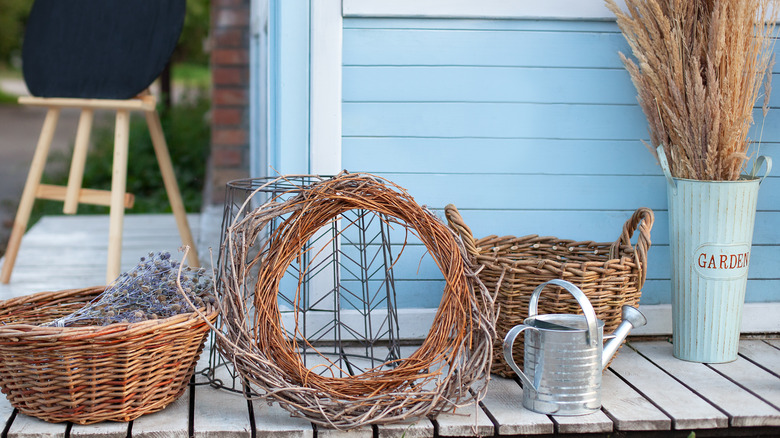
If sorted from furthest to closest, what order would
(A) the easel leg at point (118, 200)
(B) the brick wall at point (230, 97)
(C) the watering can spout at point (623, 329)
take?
1. (B) the brick wall at point (230, 97)
2. (A) the easel leg at point (118, 200)
3. (C) the watering can spout at point (623, 329)

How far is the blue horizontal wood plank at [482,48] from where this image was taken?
2250 mm

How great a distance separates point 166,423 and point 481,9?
4.55ft

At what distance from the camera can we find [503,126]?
2.31 meters

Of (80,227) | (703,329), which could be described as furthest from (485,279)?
(80,227)

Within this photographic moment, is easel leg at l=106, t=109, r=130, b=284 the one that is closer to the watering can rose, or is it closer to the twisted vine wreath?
the twisted vine wreath

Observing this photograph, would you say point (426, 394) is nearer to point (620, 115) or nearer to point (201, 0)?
point (620, 115)

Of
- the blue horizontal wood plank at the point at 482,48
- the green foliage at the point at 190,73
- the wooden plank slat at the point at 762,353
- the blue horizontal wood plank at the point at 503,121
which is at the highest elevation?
the green foliage at the point at 190,73

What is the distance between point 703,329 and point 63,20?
2.26 m

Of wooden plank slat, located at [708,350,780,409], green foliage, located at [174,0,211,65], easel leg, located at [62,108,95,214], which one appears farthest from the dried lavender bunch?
green foliage, located at [174,0,211,65]

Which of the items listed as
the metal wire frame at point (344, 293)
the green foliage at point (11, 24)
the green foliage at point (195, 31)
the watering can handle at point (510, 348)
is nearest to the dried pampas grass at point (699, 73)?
the watering can handle at point (510, 348)

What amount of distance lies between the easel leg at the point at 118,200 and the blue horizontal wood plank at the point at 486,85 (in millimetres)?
823

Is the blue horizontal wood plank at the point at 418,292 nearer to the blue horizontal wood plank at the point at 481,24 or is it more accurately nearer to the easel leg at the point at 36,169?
the blue horizontal wood plank at the point at 481,24

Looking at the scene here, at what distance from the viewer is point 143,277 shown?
180 centimetres

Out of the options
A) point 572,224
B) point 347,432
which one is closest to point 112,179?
point 347,432
